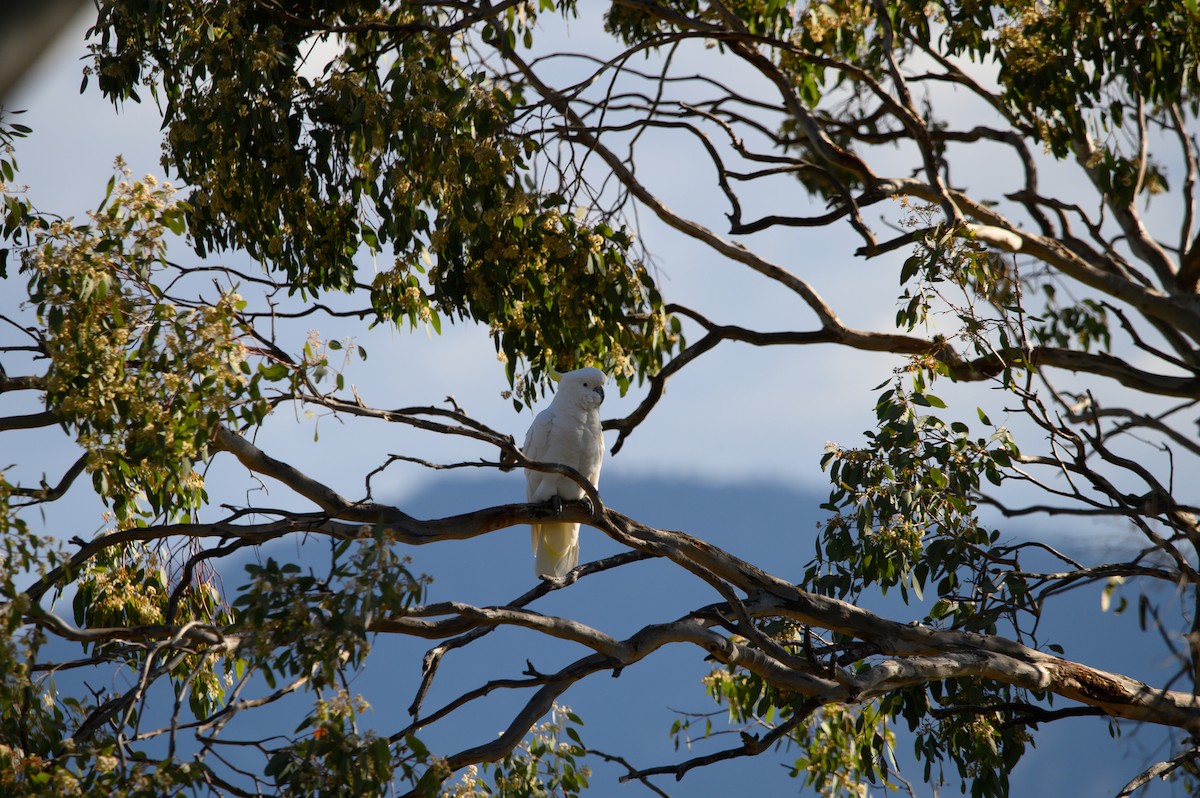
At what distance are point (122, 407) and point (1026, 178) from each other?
16.8ft

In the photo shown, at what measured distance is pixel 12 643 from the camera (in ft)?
7.65

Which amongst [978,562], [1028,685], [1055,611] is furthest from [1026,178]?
[1055,611]

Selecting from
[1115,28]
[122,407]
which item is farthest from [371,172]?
[1115,28]

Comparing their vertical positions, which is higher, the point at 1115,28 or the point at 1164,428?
the point at 1115,28

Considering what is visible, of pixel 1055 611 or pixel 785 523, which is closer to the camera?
pixel 1055 611

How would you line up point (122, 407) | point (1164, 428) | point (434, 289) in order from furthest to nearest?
point (434, 289), point (122, 407), point (1164, 428)

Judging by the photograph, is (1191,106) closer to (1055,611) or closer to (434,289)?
(434,289)

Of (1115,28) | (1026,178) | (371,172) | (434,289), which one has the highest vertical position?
(1026,178)

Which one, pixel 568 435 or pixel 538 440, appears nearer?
pixel 568 435

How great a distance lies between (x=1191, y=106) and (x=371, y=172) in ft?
14.3

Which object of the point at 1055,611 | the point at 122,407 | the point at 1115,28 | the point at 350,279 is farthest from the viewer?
the point at 1055,611

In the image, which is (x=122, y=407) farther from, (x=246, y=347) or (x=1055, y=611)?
(x=1055, y=611)

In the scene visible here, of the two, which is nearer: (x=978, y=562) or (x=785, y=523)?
→ (x=978, y=562)

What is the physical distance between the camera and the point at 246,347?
9.14 ft
